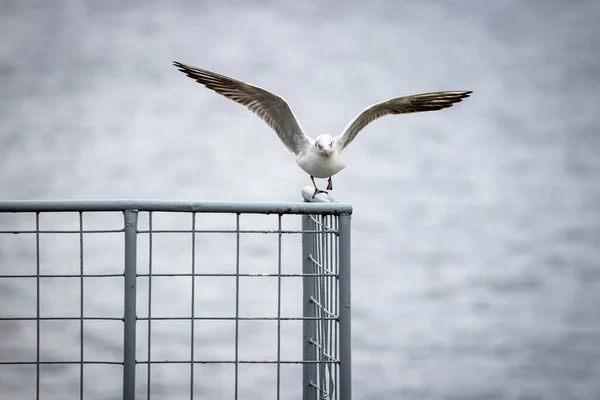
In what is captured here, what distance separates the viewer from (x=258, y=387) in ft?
16.2

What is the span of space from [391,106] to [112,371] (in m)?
1.98

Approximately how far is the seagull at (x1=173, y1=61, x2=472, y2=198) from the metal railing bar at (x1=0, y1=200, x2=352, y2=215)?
5.41 ft

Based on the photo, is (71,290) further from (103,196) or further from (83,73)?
(83,73)

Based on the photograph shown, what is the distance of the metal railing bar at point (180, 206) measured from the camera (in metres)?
1.91

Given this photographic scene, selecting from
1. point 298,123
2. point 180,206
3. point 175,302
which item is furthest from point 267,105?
point 175,302

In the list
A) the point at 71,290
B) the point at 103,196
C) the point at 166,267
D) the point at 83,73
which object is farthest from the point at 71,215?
the point at 83,73

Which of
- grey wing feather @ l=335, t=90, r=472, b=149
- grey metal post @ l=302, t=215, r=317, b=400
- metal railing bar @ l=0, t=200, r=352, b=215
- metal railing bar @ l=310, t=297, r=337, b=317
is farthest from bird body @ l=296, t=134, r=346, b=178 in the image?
metal railing bar @ l=0, t=200, r=352, b=215

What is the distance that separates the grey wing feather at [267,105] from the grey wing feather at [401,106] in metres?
0.18

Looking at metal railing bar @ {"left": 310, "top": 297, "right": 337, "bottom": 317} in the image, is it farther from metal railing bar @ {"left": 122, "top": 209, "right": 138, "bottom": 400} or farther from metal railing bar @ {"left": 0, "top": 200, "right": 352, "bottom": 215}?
metal railing bar @ {"left": 122, "top": 209, "right": 138, "bottom": 400}

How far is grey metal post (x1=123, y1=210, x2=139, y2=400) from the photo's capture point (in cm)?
192

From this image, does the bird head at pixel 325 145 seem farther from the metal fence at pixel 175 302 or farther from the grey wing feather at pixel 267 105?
the metal fence at pixel 175 302

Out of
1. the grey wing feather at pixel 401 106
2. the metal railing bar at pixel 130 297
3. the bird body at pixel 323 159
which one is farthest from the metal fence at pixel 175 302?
the grey wing feather at pixel 401 106

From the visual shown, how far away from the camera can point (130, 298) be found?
6.32 feet

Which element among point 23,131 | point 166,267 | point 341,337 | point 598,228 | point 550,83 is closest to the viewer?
point 341,337
